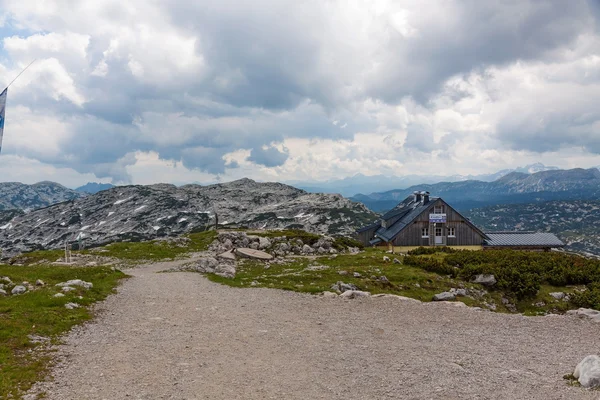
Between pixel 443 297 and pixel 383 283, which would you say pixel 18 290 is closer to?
pixel 383 283

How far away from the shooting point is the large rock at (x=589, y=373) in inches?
426

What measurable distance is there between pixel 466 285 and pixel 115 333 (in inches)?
909

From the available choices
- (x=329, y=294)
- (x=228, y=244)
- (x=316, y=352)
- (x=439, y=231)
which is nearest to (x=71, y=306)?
(x=316, y=352)

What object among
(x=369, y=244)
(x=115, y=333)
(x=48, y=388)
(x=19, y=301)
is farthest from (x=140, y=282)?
(x=369, y=244)

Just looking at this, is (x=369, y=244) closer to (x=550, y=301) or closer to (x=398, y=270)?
(x=398, y=270)

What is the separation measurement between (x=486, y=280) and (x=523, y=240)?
46.5 meters

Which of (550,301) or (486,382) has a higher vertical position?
(486,382)

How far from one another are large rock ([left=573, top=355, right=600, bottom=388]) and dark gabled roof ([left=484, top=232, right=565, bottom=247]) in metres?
61.7

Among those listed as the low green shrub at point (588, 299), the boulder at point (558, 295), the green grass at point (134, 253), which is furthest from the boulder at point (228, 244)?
the low green shrub at point (588, 299)

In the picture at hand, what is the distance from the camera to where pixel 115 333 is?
16.6m

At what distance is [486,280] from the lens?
28469 mm

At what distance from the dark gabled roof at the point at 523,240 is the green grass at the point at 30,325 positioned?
6404cm

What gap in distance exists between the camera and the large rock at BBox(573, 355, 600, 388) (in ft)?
35.5

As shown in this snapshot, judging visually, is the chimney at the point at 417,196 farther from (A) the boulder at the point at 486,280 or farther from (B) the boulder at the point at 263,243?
(A) the boulder at the point at 486,280
